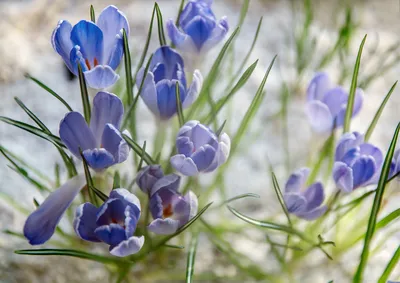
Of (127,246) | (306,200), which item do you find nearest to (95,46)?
(127,246)

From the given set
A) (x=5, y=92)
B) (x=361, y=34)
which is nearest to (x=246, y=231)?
(x=5, y=92)

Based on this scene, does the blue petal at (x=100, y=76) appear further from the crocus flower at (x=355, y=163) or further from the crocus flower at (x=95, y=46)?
the crocus flower at (x=355, y=163)

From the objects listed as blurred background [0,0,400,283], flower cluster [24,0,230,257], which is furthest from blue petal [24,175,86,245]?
blurred background [0,0,400,283]

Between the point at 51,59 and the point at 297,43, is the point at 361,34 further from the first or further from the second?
the point at 51,59

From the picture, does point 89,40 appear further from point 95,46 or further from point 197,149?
point 197,149

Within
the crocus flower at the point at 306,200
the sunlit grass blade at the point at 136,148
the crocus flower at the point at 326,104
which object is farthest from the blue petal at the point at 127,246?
the crocus flower at the point at 326,104

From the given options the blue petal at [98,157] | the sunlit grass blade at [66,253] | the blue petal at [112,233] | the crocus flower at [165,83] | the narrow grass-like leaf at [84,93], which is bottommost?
the blue petal at [112,233]
